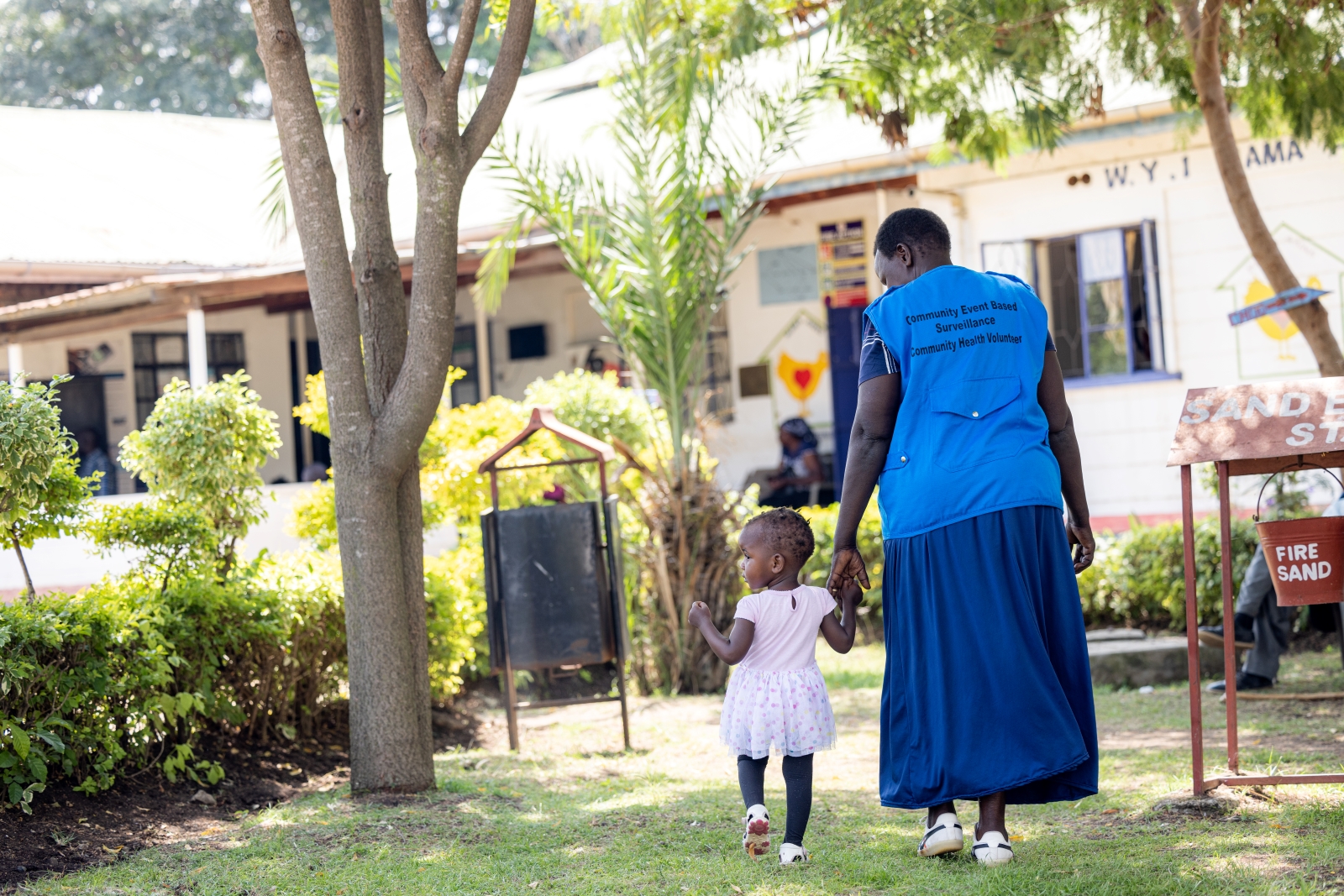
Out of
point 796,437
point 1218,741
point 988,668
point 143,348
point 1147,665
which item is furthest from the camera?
point 143,348

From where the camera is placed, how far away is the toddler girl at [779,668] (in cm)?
384

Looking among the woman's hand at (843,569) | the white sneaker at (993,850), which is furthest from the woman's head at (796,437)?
the white sneaker at (993,850)

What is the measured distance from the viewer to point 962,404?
143 inches

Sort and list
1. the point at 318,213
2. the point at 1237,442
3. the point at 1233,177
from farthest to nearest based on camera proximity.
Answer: the point at 1233,177 < the point at 318,213 < the point at 1237,442

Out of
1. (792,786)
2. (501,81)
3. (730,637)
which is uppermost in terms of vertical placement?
(501,81)

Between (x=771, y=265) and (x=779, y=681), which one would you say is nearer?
(x=779, y=681)

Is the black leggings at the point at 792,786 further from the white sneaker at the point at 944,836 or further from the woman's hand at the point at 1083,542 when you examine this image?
the woman's hand at the point at 1083,542

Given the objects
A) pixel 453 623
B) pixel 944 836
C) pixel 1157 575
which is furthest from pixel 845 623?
pixel 1157 575

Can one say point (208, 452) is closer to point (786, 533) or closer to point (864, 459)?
point (786, 533)

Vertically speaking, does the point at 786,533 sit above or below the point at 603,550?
above

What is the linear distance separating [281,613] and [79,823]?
1.39 m

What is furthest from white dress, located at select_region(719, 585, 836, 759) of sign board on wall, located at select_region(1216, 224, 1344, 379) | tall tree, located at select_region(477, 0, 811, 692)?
sign board on wall, located at select_region(1216, 224, 1344, 379)

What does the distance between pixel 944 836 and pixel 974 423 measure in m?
1.16

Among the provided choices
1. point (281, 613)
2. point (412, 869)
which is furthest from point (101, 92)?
point (412, 869)
